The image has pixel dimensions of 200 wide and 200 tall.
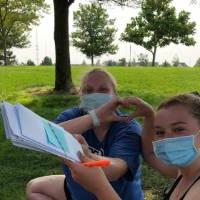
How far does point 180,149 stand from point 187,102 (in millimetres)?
268

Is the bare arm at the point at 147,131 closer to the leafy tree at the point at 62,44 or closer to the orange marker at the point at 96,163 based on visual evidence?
the orange marker at the point at 96,163

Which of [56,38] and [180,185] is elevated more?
[56,38]

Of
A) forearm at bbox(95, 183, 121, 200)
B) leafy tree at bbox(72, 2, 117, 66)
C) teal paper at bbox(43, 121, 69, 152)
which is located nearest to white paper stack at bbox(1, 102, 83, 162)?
teal paper at bbox(43, 121, 69, 152)

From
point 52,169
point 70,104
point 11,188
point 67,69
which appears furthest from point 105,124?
point 67,69

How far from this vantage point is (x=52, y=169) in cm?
609

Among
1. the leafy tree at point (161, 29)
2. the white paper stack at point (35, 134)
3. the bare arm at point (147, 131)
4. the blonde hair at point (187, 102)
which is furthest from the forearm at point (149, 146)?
the leafy tree at point (161, 29)

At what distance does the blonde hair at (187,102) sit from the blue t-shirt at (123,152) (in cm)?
66

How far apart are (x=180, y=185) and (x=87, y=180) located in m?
0.55

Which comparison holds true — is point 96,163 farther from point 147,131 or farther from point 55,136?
point 147,131

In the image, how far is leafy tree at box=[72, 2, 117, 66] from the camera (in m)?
48.8

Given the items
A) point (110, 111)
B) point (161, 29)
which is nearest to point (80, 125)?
point (110, 111)

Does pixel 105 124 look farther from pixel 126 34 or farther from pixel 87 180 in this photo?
pixel 126 34

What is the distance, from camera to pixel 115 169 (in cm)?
283

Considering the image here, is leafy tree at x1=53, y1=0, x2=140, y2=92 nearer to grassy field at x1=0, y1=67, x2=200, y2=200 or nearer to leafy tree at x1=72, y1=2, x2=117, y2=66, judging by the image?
grassy field at x1=0, y1=67, x2=200, y2=200
